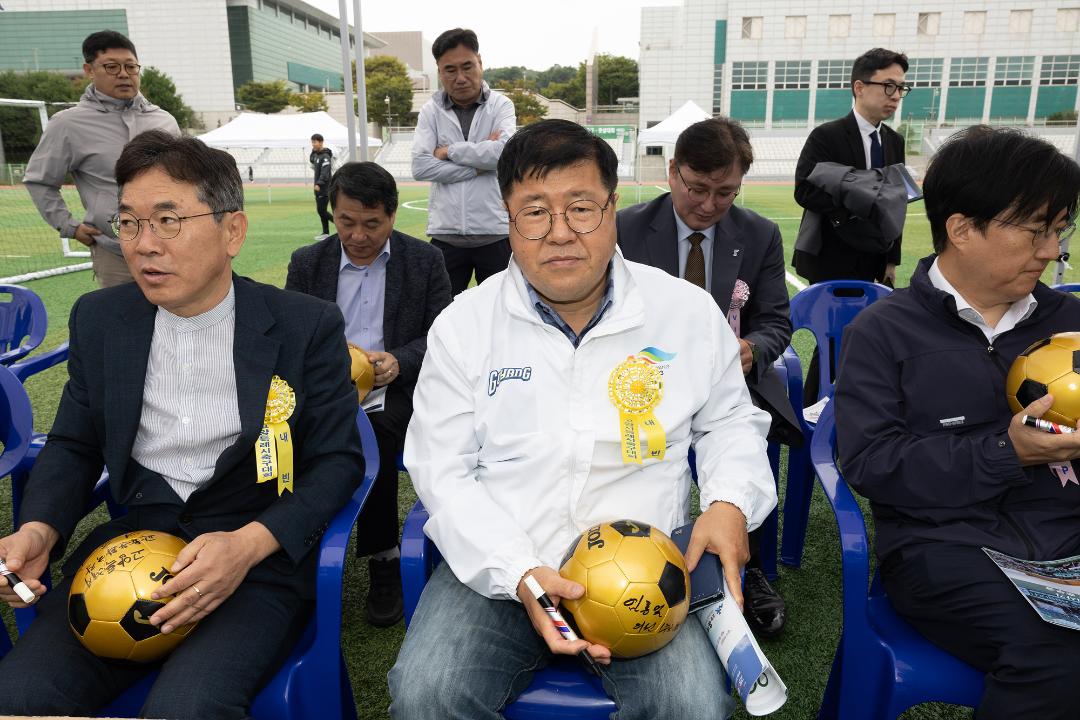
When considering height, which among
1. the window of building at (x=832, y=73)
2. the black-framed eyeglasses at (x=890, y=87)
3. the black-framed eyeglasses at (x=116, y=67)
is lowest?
the black-framed eyeglasses at (x=890, y=87)

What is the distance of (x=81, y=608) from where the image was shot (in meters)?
1.71

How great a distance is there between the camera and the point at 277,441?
2094 mm

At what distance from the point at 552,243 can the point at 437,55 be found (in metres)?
3.49

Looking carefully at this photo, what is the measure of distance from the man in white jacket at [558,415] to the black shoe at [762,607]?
102 centimetres

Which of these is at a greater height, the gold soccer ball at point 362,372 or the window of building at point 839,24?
the window of building at point 839,24

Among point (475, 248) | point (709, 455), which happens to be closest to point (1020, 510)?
point (709, 455)

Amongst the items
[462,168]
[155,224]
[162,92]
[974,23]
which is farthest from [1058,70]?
[155,224]

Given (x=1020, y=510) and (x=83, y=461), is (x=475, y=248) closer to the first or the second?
(x=83, y=461)

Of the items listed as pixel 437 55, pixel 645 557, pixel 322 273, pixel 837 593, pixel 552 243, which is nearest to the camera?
pixel 645 557

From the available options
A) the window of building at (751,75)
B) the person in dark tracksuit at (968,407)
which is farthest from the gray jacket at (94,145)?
the window of building at (751,75)

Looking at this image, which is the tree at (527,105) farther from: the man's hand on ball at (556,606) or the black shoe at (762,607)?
the man's hand on ball at (556,606)

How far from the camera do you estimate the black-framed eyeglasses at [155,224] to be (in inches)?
78.7

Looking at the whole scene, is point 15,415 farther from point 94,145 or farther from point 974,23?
point 974,23

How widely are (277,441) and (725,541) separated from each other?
1255 millimetres
